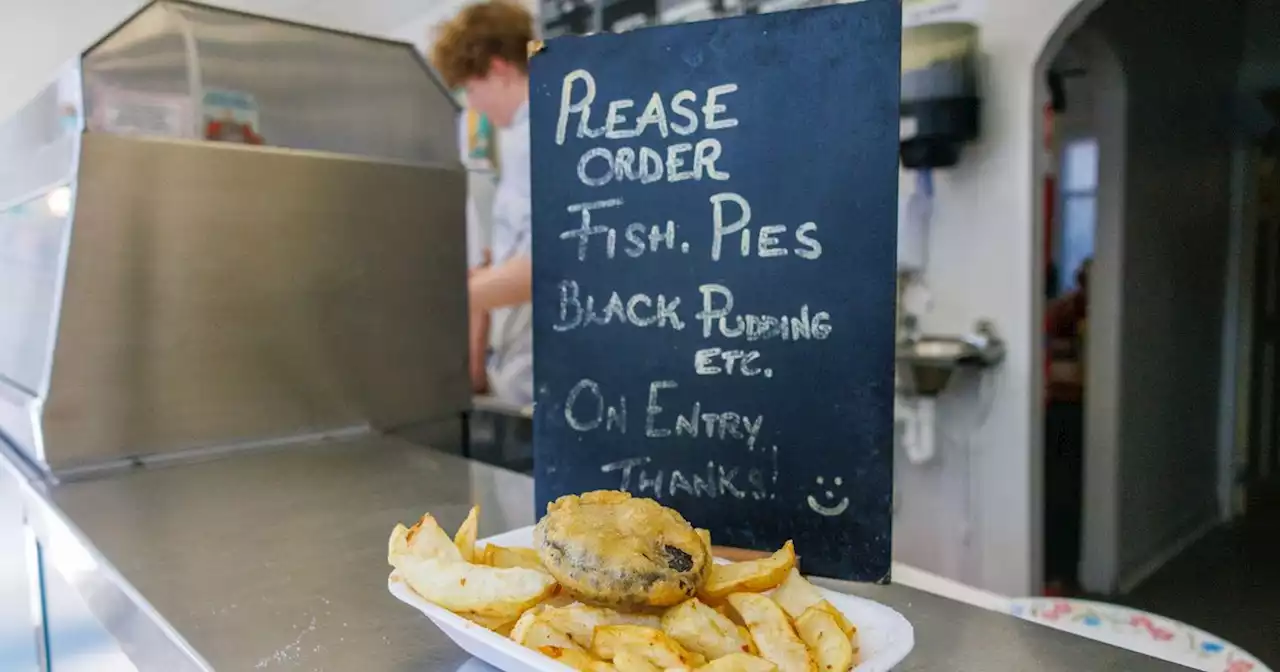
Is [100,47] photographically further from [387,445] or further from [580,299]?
[580,299]

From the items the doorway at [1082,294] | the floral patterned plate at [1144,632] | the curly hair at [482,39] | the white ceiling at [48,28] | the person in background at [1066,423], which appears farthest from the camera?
the white ceiling at [48,28]

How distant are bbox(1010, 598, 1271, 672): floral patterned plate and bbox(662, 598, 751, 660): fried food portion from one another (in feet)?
2.16

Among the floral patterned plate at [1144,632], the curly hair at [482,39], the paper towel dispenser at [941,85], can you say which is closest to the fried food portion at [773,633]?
the floral patterned plate at [1144,632]

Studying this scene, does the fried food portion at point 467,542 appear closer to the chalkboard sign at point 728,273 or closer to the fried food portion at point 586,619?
the fried food portion at point 586,619

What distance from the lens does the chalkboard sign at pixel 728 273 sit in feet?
2.47

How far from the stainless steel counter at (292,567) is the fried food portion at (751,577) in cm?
11

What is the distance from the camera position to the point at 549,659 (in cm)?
52

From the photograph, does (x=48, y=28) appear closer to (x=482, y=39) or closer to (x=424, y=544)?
(x=482, y=39)

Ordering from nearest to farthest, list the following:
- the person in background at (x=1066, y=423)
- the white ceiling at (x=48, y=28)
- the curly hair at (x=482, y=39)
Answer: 1. the curly hair at (x=482, y=39)
2. the person in background at (x=1066, y=423)
3. the white ceiling at (x=48, y=28)

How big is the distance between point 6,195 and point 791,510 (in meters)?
1.53

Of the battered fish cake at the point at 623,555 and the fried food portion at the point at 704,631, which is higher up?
the battered fish cake at the point at 623,555

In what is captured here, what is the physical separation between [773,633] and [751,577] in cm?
7

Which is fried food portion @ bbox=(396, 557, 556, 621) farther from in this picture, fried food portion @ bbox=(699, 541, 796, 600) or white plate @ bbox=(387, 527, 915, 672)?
fried food portion @ bbox=(699, 541, 796, 600)

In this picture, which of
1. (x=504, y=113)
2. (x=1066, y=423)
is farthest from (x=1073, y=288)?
(x=504, y=113)
